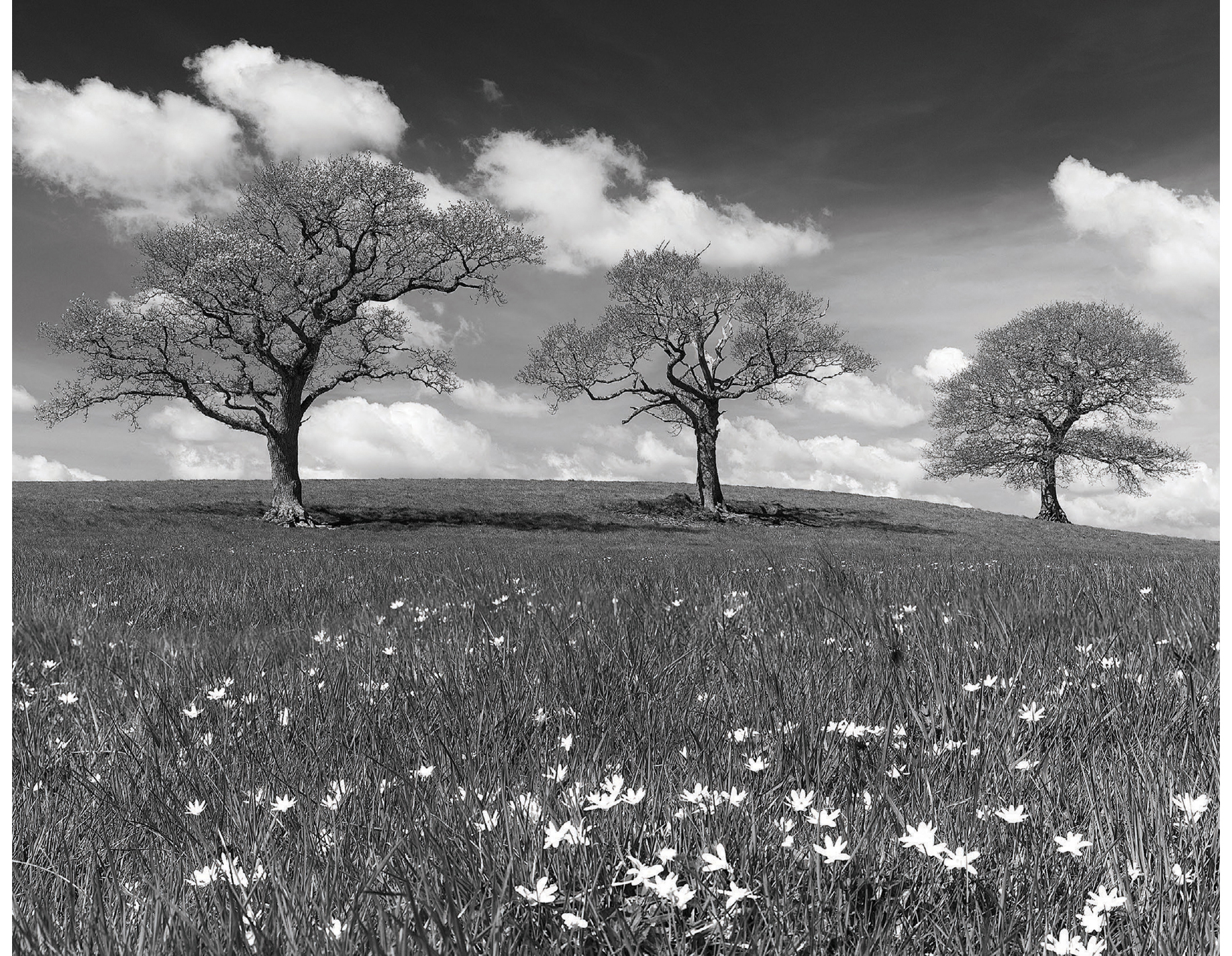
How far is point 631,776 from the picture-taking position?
276 centimetres

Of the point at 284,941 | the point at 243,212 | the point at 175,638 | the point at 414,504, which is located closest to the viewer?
the point at 284,941

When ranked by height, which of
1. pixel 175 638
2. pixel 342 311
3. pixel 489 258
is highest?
pixel 489 258

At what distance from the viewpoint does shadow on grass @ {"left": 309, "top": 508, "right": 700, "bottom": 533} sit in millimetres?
35750

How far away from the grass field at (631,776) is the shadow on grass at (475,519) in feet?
94.8

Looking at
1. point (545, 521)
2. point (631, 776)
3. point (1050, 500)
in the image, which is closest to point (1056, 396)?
point (1050, 500)

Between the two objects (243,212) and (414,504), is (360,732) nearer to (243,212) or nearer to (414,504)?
(243,212)

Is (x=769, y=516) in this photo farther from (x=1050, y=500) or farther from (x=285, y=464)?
(x=285, y=464)

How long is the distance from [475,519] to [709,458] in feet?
42.1

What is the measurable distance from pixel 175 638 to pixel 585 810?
5.03 m

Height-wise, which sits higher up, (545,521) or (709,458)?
(709,458)

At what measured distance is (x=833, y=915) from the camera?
71.7 inches

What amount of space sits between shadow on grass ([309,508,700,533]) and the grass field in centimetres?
2888

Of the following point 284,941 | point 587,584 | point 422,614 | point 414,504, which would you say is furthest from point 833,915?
point 414,504

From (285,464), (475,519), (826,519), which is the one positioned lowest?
(826,519)
